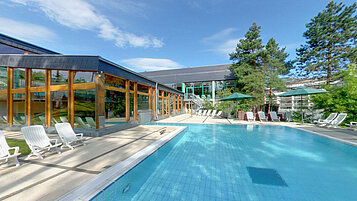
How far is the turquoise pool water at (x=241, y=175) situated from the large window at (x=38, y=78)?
23.9ft

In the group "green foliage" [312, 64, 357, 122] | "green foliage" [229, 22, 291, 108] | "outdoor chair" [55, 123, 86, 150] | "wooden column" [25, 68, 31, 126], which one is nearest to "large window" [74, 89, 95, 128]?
"outdoor chair" [55, 123, 86, 150]

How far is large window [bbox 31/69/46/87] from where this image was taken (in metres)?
7.23

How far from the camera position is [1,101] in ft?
26.3

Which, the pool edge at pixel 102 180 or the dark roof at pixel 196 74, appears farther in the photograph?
the dark roof at pixel 196 74

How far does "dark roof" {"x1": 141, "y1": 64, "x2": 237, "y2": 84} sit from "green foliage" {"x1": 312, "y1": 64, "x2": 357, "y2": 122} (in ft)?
42.9

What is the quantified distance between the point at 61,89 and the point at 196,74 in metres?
21.8

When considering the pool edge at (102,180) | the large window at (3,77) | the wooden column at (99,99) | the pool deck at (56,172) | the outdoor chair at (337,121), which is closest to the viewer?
the pool edge at (102,180)

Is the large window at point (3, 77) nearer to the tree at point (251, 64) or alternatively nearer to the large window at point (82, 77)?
the large window at point (82, 77)

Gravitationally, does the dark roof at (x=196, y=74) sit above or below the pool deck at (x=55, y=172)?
above

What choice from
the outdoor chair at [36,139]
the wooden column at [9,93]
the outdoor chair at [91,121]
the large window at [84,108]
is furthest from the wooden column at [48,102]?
the outdoor chair at [36,139]

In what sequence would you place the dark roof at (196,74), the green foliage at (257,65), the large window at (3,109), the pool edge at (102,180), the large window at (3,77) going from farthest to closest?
the dark roof at (196,74)
the green foliage at (257,65)
the large window at (3,109)
the large window at (3,77)
the pool edge at (102,180)

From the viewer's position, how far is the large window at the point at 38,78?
723 cm

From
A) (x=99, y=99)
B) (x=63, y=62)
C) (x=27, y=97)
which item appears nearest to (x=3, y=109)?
(x=27, y=97)

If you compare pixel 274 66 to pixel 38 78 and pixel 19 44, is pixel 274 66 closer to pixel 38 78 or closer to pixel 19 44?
pixel 38 78
